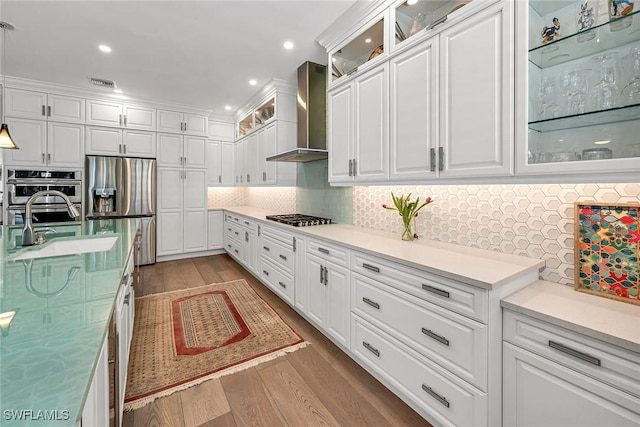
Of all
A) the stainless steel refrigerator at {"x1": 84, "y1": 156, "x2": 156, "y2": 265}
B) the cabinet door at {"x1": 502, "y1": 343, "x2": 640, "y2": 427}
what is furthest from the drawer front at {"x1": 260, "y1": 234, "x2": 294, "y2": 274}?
the stainless steel refrigerator at {"x1": 84, "y1": 156, "x2": 156, "y2": 265}

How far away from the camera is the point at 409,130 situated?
6.42 feet

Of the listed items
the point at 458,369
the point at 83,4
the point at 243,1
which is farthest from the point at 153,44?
the point at 458,369

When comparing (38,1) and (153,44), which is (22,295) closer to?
(38,1)

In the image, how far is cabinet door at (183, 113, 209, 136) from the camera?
16.8 ft

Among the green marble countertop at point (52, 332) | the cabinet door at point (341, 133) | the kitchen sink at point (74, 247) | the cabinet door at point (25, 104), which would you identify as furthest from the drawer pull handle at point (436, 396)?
the cabinet door at point (25, 104)

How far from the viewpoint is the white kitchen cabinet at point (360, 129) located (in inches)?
85.4

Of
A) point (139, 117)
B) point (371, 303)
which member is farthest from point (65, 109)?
point (371, 303)

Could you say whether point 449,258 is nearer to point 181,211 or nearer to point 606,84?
point 606,84

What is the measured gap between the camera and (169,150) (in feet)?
16.4

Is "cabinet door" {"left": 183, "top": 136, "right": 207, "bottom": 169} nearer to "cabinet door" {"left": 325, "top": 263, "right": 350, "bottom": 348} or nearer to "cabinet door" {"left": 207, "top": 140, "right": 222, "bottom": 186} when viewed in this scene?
"cabinet door" {"left": 207, "top": 140, "right": 222, "bottom": 186}

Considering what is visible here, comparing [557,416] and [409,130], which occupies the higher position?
[409,130]

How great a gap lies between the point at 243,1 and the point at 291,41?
68 centimetres

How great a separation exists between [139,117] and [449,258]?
5.21 m

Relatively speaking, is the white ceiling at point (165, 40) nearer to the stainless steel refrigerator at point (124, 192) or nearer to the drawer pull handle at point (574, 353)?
the stainless steel refrigerator at point (124, 192)
